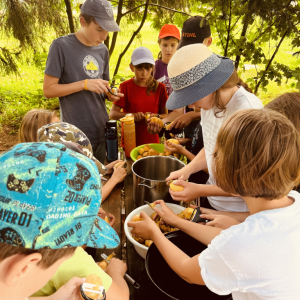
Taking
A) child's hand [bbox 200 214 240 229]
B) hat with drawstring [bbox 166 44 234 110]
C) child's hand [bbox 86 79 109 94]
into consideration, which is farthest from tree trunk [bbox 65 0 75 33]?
child's hand [bbox 200 214 240 229]

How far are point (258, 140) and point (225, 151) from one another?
0.12 meters

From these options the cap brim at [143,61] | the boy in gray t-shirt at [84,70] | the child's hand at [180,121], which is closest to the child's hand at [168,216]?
the child's hand at [180,121]

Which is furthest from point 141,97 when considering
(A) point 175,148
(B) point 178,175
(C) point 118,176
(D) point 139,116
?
(B) point 178,175

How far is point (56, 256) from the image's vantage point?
774 millimetres

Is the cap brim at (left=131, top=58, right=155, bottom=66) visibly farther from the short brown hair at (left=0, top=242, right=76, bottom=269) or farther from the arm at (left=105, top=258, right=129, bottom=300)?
the short brown hair at (left=0, top=242, right=76, bottom=269)

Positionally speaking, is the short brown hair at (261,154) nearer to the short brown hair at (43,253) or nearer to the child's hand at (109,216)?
the short brown hair at (43,253)

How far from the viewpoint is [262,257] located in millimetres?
810

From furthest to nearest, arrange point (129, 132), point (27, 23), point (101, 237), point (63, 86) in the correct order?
1. point (27, 23)
2. point (129, 132)
3. point (63, 86)
4. point (101, 237)

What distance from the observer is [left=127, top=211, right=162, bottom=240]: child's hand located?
128cm

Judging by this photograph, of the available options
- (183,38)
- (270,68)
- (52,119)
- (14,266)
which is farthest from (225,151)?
(270,68)

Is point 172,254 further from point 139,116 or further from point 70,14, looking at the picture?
point 70,14

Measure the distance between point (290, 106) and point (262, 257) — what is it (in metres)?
0.82

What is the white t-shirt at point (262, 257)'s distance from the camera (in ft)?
2.67

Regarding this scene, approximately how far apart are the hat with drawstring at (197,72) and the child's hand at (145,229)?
2.37 ft
